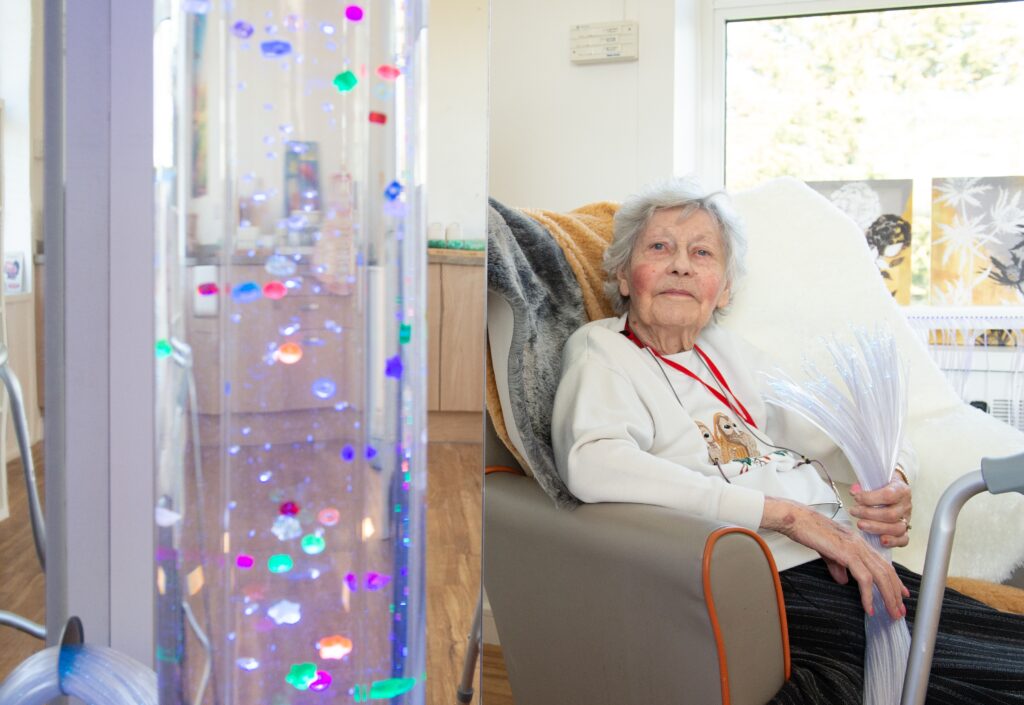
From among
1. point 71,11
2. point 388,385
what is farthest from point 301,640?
point 71,11

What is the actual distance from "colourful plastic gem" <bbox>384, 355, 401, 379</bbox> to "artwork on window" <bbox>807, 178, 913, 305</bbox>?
249 centimetres

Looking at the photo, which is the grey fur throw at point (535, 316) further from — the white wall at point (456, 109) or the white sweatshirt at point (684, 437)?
the white wall at point (456, 109)

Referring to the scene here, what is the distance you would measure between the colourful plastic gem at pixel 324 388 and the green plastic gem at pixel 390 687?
16 centimetres

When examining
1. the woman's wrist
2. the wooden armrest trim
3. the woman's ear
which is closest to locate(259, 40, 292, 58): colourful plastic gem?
the wooden armrest trim

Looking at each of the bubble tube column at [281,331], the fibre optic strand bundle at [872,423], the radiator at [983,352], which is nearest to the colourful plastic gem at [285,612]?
the bubble tube column at [281,331]

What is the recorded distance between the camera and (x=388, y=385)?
0.51 m

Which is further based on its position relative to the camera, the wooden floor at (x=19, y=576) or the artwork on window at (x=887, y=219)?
the artwork on window at (x=887, y=219)

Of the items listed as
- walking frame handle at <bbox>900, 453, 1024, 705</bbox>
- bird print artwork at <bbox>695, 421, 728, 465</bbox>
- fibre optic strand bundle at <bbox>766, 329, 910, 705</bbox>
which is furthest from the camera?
bird print artwork at <bbox>695, 421, 728, 465</bbox>

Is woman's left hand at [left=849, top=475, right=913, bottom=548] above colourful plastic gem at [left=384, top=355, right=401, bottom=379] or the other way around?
the other way around

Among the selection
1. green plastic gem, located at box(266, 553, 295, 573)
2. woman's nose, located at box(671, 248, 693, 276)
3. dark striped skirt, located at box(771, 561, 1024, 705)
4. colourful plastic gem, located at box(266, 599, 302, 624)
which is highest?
woman's nose, located at box(671, 248, 693, 276)

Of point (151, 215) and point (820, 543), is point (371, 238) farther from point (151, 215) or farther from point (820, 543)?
point (820, 543)

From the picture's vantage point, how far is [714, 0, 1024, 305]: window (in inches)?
104

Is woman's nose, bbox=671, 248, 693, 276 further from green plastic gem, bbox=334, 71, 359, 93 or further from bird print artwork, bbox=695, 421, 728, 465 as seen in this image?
green plastic gem, bbox=334, 71, 359, 93

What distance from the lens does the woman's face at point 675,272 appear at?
1.73 metres
